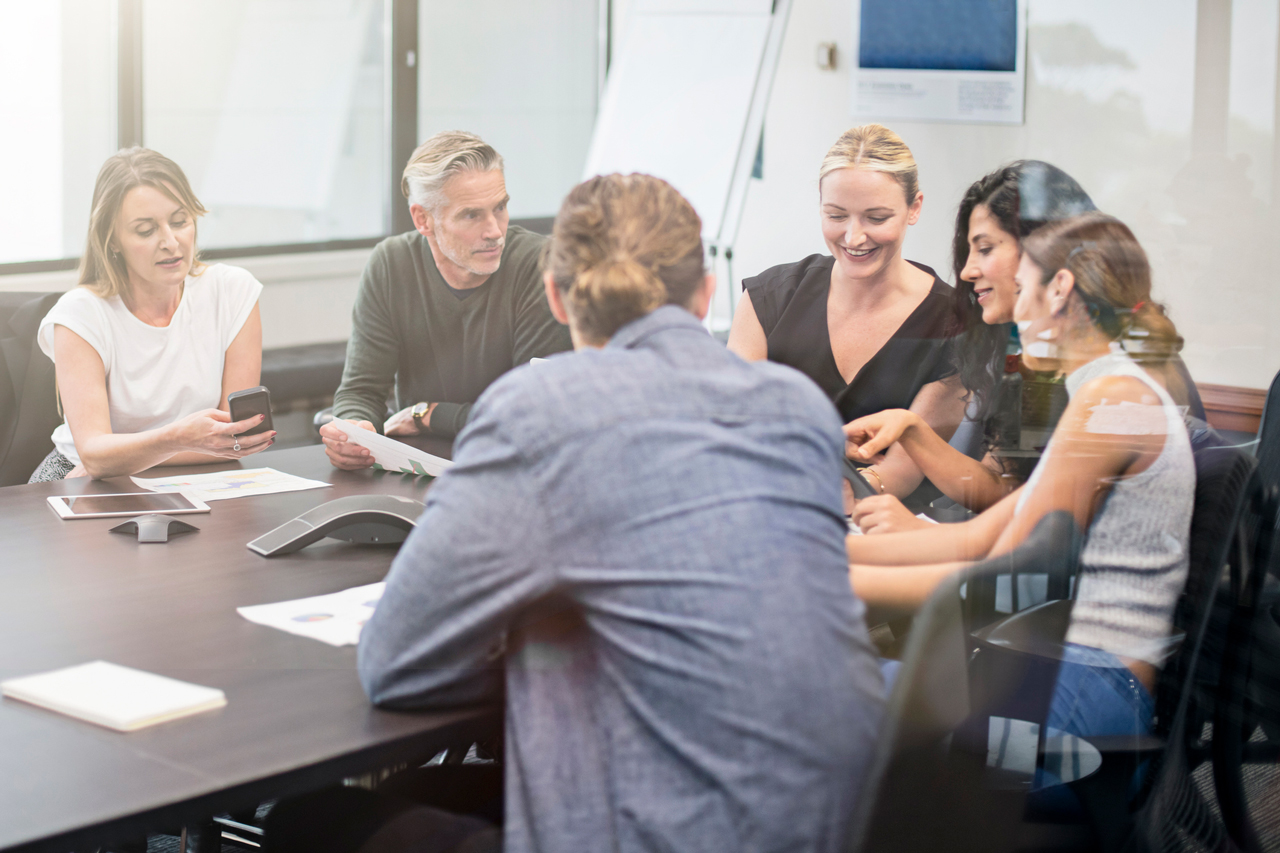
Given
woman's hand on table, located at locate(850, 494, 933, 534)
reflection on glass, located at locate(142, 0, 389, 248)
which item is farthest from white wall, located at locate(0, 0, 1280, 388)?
reflection on glass, located at locate(142, 0, 389, 248)

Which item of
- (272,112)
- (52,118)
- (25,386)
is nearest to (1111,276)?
(25,386)

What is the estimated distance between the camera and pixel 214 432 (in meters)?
1.91

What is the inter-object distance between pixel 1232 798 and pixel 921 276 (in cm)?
80

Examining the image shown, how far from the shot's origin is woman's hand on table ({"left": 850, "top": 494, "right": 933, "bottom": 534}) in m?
1.40

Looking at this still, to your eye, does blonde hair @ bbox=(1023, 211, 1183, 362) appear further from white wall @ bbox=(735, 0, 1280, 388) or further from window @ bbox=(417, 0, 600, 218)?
window @ bbox=(417, 0, 600, 218)

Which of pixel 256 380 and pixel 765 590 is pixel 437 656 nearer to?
pixel 765 590

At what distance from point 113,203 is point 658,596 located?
5.93 ft

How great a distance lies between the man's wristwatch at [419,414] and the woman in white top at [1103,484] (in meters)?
1.12

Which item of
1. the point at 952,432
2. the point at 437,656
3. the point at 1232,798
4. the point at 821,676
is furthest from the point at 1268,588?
the point at 437,656

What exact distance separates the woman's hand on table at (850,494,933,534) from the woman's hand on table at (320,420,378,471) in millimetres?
978

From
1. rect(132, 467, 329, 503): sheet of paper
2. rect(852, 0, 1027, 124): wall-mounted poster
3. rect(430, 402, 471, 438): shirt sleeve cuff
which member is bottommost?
rect(132, 467, 329, 503): sheet of paper

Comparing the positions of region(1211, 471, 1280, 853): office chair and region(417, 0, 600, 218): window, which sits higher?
region(417, 0, 600, 218): window

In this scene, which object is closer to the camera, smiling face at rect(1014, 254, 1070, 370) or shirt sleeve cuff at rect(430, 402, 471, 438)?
smiling face at rect(1014, 254, 1070, 370)

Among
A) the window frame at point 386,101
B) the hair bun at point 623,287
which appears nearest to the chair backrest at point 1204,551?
the hair bun at point 623,287
